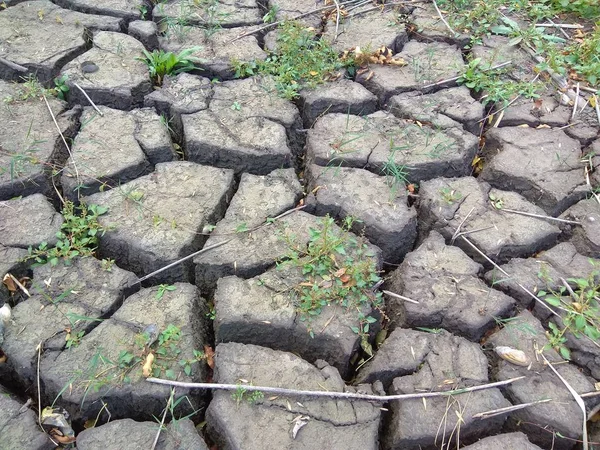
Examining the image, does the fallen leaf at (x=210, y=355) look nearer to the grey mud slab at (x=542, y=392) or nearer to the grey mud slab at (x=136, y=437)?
the grey mud slab at (x=136, y=437)

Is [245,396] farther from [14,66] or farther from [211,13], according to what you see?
[211,13]

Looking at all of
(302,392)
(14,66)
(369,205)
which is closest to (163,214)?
(369,205)

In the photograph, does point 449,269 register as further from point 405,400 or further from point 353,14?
point 353,14

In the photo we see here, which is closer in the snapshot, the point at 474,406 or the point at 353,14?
the point at 474,406

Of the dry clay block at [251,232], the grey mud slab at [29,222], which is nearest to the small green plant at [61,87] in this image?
the grey mud slab at [29,222]

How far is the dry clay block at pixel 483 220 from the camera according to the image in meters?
2.41

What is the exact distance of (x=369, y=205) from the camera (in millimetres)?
2516

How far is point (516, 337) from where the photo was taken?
212 cm

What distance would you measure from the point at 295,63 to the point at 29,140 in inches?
55.5

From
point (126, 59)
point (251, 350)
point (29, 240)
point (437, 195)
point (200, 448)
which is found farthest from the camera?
point (126, 59)

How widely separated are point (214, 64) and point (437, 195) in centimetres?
144

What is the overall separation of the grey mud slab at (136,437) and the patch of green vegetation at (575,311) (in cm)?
130

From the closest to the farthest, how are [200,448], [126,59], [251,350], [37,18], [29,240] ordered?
[200,448], [251,350], [29,240], [126,59], [37,18]

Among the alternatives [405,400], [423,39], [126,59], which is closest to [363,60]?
[423,39]
